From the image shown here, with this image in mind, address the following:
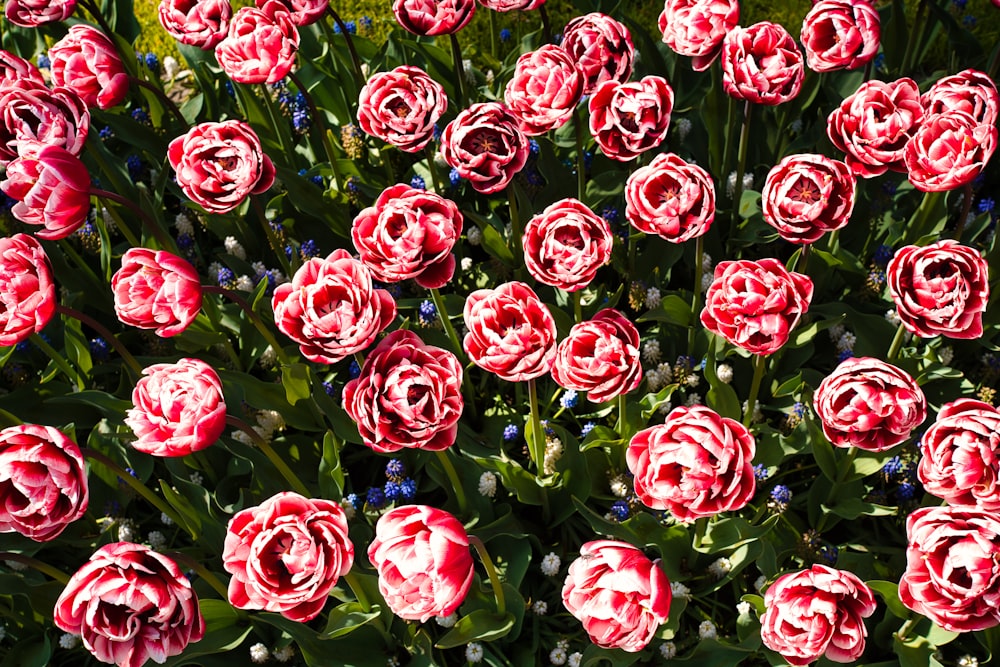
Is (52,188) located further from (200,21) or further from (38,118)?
(200,21)

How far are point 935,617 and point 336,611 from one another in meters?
1.71

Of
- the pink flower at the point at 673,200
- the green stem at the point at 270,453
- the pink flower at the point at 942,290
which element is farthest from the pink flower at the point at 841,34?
the green stem at the point at 270,453

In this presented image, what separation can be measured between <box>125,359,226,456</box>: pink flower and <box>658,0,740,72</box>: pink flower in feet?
6.52

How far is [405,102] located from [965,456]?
6.84 ft

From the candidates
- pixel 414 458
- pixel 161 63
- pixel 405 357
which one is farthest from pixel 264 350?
pixel 161 63

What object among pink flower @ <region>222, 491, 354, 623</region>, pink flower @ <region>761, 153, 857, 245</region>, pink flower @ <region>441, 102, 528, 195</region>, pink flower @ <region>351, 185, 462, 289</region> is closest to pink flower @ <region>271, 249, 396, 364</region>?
pink flower @ <region>351, 185, 462, 289</region>

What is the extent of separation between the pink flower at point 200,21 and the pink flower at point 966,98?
8.53 feet

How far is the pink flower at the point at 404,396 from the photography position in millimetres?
2328

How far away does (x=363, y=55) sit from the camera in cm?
446

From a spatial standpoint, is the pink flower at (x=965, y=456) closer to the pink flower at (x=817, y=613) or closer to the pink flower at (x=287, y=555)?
the pink flower at (x=817, y=613)

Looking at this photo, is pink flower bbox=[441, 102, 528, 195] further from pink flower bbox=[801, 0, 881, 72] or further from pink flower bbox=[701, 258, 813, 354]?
pink flower bbox=[801, 0, 881, 72]

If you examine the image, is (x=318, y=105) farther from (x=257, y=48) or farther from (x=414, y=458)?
(x=414, y=458)

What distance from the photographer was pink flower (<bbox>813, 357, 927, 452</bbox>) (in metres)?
2.40

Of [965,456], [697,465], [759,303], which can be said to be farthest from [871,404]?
[697,465]
